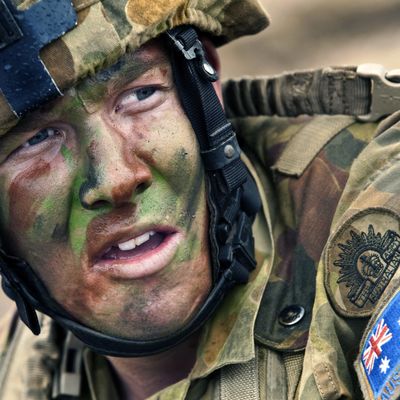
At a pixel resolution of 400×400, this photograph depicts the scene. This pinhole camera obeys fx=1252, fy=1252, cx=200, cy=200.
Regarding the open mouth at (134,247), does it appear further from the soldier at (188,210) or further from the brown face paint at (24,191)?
the brown face paint at (24,191)

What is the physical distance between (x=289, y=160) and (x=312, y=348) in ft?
1.92

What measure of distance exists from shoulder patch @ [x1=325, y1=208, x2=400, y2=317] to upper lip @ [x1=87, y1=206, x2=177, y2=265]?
0.40 meters

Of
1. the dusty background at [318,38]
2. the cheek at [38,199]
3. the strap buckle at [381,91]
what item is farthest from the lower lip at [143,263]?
the dusty background at [318,38]

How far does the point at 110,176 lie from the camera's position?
8.93 ft

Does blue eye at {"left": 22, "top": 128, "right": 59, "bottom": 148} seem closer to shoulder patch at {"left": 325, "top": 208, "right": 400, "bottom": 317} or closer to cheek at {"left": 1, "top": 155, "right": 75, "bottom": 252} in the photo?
cheek at {"left": 1, "top": 155, "right": 75, "bottom": 252}

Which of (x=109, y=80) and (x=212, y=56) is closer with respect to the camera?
(x=109, y=80)

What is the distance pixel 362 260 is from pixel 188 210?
0.42 metres

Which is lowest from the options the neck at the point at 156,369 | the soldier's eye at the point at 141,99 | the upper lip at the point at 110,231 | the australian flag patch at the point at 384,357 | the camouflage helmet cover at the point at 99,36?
the neck at the point at 156,369

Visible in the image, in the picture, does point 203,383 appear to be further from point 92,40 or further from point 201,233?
point 92,40

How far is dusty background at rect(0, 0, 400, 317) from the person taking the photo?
6055 millimetres

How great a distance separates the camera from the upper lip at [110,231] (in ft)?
9.18

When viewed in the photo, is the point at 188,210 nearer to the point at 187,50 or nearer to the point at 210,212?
the point at 210,212

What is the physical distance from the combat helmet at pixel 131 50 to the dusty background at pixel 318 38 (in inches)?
111

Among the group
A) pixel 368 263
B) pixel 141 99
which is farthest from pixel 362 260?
pixel 141 99
